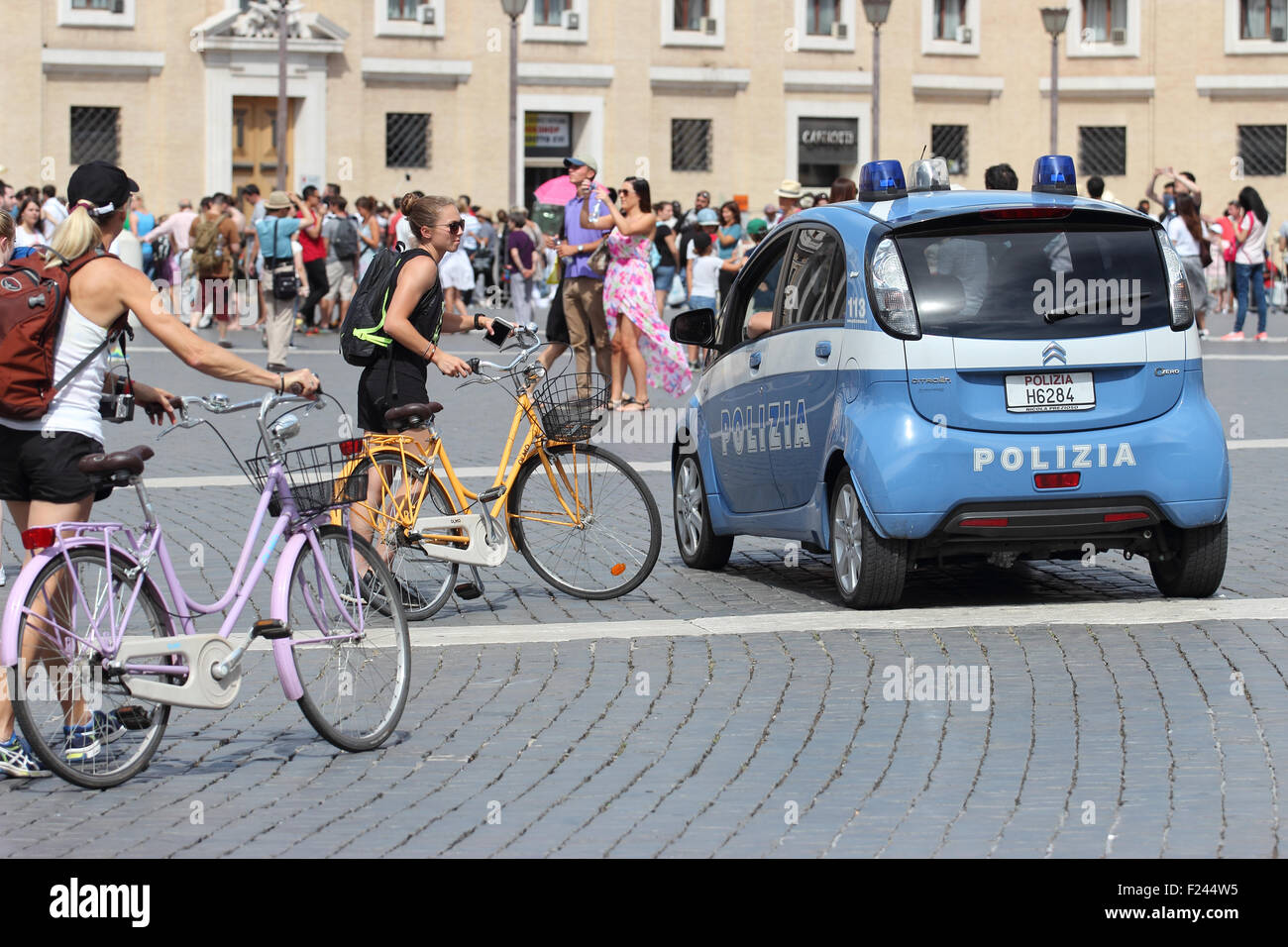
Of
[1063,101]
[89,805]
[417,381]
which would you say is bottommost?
[89,805]

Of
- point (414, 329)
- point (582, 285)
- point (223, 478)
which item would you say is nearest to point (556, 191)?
point (582, 285)

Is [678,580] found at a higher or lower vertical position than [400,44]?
lower

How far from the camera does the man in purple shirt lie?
17.8 metres

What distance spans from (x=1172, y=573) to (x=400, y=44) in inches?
1600

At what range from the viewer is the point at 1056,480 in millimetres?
8602

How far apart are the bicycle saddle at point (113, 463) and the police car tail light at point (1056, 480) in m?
3.92

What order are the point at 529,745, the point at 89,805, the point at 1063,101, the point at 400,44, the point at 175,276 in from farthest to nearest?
1. the point at 1063,101
2. the point at 400,44
3. the point at 175,276
4. the point at 529,745
5. the point at 89,805

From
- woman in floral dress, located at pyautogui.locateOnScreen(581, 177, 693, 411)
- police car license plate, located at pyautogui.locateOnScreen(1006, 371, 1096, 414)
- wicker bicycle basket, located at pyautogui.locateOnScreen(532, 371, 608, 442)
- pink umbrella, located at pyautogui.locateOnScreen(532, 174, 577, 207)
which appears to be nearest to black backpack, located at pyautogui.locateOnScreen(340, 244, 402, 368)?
wicker bicycle basket, located at pyautogui.locateOnScreen(532, 371, 608, 442)

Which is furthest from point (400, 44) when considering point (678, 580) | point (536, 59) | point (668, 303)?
point (678, 580)

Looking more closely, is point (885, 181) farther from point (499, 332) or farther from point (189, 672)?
point (189, 672)

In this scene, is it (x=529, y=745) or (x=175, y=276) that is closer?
(x=529, y=745)
